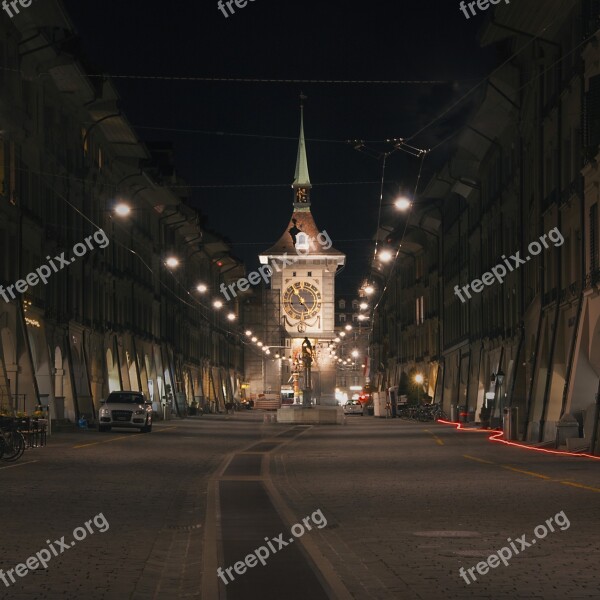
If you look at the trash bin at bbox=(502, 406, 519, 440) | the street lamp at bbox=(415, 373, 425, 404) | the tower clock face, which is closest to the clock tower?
the tower clock face

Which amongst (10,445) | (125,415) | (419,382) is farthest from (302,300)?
(10,445)

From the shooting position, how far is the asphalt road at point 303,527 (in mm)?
11125

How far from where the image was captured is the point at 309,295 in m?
192

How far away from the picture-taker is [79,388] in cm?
6038

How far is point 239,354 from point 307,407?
87942mm

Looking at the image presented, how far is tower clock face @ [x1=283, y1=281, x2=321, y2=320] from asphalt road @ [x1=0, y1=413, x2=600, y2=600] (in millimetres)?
157354

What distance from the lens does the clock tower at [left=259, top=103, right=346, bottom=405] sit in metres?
188

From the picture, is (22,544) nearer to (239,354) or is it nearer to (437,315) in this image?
(437,315)

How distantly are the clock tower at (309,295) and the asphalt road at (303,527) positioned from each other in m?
156

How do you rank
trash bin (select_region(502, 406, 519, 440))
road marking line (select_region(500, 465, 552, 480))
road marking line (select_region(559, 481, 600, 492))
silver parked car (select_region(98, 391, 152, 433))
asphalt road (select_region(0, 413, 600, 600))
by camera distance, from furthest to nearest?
silver parked car (select_region(98, 391, 152, 433)), trash bin (select_region(502, 406, 519, 440)), road marking line (select_region(500, 465, 552, 480)), road marking line (select_region(559, 481, 600, 492)), asphalt road (select_region(0, 413, 600, 600))

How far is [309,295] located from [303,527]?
176 meters

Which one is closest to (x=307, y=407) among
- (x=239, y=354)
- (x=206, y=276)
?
(x=206, y=276)

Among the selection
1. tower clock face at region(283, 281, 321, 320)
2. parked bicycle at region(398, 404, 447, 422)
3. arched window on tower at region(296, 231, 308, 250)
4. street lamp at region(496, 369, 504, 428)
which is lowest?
parked bicycle at region(398, 404, 447, 422)

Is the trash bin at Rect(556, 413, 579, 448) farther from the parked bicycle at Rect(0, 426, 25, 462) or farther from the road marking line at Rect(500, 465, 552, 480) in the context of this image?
the parked bicycle at Rect(0, 426, 25, 462)
